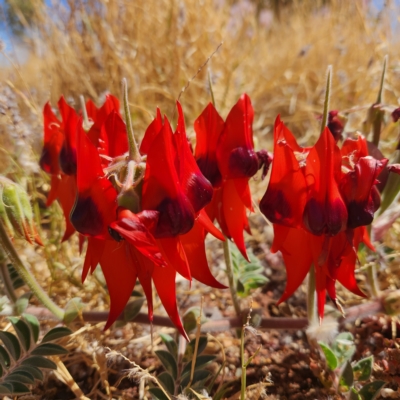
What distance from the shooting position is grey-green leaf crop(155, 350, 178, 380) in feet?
3.34

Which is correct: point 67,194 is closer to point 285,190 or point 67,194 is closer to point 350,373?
point 285,190

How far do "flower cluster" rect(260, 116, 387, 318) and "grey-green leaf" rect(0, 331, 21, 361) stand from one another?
0.67 meters

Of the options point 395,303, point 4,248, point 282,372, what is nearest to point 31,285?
point 4,248

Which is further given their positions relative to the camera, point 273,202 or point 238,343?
point 238,343

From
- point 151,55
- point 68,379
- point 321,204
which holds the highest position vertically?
point 151,55

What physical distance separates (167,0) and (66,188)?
202 cm

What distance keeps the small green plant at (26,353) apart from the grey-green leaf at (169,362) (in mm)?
225

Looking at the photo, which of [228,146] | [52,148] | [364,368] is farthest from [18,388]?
[364,368]

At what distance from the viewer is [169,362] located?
103 centimetres

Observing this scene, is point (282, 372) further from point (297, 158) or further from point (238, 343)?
point (297, 158)

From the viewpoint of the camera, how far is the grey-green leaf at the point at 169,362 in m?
1.02

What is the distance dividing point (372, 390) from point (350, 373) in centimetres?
6

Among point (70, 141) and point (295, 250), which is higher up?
point (70, 141)

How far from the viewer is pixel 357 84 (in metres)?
2.73
